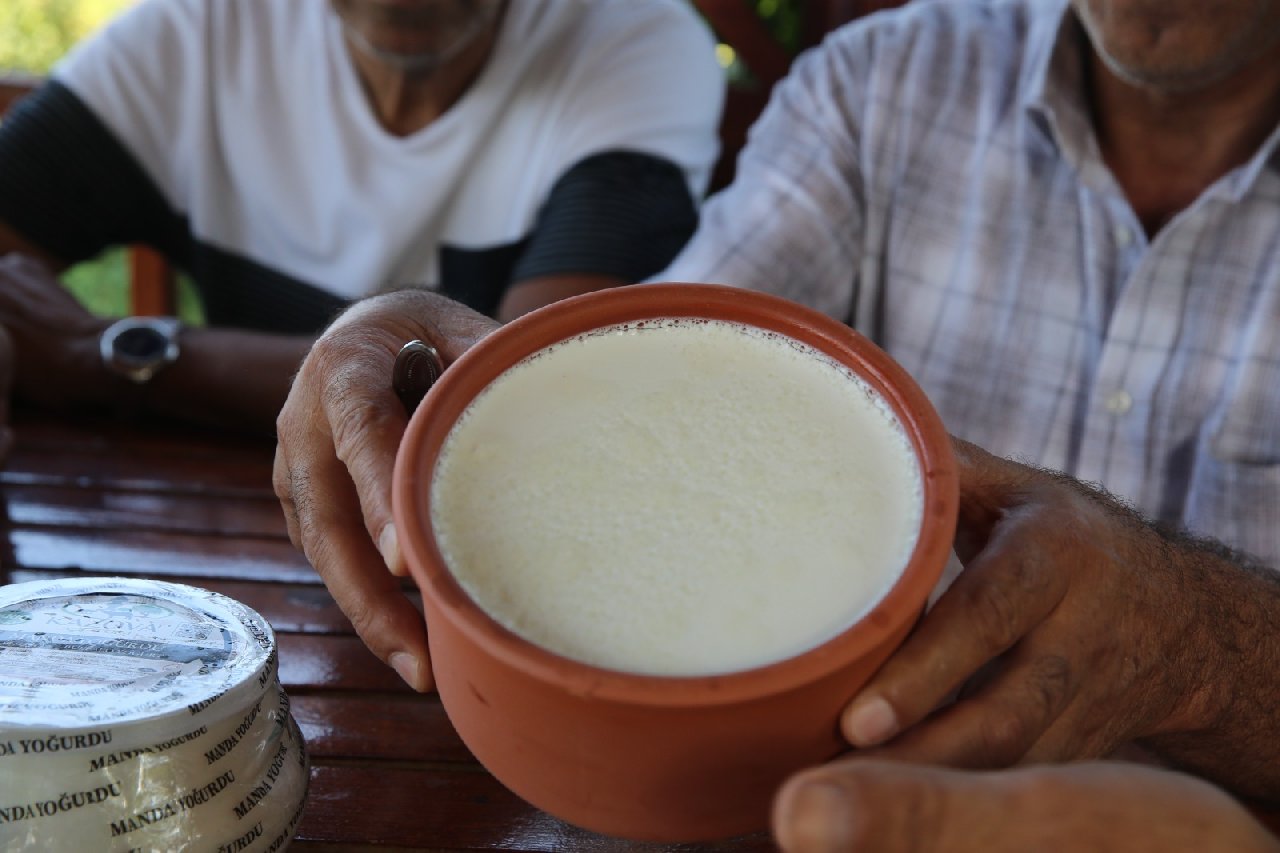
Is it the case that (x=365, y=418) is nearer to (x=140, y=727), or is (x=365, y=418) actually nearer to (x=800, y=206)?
(x=140, y=727)

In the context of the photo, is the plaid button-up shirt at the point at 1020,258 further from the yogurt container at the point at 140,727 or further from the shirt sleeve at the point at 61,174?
the shirt sleeve at the point at 61,174

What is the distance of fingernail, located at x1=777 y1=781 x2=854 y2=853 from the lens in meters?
0.48

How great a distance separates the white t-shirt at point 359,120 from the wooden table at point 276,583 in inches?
26.5

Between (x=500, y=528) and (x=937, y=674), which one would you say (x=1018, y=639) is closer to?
(x=937, y=674)

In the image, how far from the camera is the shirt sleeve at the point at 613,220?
1820mm

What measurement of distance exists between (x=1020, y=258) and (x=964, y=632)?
1029 mm

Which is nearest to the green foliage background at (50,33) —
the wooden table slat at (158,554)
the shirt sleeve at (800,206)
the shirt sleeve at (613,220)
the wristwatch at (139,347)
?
the wristwatch at (139,347)

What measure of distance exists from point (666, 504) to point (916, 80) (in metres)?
1.20

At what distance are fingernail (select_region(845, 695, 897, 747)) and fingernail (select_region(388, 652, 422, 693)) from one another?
0.30 m

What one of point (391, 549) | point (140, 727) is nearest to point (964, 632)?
point (391, 549)

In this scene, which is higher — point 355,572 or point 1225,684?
point 355,572

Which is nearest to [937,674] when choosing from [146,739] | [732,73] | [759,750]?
[759,750]

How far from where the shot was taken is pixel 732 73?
298 centimetres

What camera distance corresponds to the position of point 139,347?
1.67 metres
